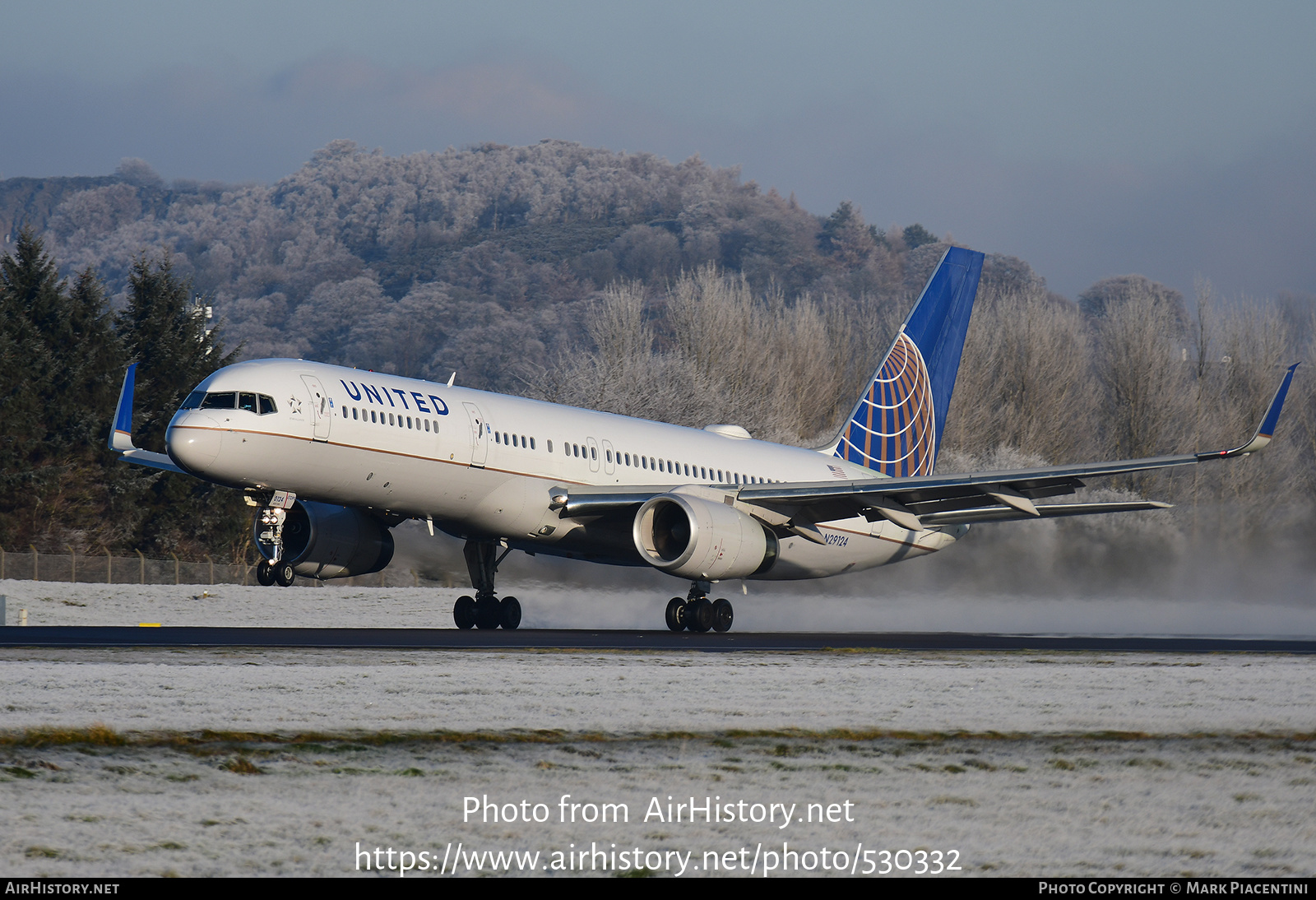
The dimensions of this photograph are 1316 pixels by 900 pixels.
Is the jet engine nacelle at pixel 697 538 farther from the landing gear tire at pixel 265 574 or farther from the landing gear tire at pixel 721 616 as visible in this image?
the landing gear tire at pixel 265 574

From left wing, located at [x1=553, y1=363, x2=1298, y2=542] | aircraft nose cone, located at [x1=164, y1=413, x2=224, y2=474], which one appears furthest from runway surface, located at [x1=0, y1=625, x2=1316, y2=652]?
aircraft nose cone, located at [x1=164, y1=413, x2=224, y2=474]

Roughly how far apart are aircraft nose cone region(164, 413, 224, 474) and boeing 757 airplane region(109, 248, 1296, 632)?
1.1 inches

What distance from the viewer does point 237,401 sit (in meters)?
22.5

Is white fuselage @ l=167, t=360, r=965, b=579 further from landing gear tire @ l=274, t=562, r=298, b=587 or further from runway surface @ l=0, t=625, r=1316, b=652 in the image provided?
runway surface @ l=0, t=625, r=1316, b=652

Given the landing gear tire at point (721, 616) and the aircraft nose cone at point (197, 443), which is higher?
the aircraft nose cone at point (197, 443)

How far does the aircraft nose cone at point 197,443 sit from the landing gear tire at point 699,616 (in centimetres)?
912

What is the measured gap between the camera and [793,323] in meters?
79.3

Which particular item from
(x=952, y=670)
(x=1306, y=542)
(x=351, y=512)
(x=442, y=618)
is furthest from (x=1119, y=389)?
(x=952, y=670)

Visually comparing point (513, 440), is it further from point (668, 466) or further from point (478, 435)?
point (668, 466)

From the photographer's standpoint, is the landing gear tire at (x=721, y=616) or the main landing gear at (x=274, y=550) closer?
the main landing gear at (x=274, y=550)

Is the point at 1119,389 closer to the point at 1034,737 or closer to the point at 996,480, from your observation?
the point at 996,480

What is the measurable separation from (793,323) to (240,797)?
238 feet

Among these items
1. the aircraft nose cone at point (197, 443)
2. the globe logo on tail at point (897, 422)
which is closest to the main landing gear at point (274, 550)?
the aircraft nose cone at point (197, 443)

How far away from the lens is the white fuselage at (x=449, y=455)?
2233cm
